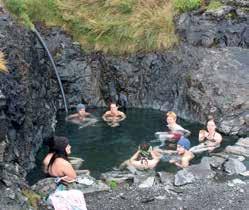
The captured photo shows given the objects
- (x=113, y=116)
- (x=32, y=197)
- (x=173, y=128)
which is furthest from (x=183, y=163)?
(x=32, y=197)

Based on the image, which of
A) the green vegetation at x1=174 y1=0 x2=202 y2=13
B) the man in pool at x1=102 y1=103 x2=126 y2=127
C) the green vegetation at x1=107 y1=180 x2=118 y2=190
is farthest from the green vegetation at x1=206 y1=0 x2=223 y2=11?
the green vegetation at x1=107 y1=180 x2=118 y2=190

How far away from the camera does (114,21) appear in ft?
77.7

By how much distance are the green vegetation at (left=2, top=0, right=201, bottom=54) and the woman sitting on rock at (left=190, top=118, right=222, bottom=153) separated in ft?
17.8

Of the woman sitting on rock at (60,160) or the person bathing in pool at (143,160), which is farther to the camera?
the person bathing in pool at (143,160)

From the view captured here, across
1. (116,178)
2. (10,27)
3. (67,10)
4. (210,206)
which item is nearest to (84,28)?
(67,10)

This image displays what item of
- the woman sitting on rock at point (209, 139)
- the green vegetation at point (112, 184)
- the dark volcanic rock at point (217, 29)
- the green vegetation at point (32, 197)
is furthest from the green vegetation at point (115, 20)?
the green vegetation at point (32, 197)

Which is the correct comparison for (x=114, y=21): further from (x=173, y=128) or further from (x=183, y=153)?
(x=183, y=153)

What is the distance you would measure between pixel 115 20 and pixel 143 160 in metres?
8.82

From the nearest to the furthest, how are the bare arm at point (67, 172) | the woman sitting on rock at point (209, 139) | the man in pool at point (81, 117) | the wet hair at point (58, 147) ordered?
the wet hair at point (58, 147) < the bare arm at point (67, 172) < the woman sitting on rock at point (209, 139) < the man in pool at point (81, 117)

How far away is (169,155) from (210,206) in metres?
4.20

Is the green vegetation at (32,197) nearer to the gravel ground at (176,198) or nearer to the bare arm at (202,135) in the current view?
the gravel ground at (176,198)

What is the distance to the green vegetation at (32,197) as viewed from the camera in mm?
13087

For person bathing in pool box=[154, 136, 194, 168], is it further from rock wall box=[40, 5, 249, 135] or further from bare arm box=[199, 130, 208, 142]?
rock wall box=[40, 5, 249, 135]

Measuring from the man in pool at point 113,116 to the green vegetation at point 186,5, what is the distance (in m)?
5.44
